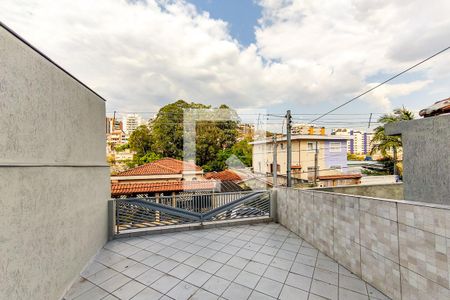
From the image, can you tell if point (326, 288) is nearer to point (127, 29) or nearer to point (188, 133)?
point (127, 29)

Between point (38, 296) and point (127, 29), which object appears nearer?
point (38, 296)

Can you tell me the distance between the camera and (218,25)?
711 centimetres

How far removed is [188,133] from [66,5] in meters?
16.2

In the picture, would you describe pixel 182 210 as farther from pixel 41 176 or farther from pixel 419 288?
pixel 419 288

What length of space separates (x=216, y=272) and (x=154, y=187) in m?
7.22

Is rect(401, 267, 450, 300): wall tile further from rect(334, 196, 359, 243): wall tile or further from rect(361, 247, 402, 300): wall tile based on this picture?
rect(334, 196, 359, 243): wall tile

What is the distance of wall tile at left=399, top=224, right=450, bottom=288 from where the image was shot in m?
1.79

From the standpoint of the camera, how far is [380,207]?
2.53 meters

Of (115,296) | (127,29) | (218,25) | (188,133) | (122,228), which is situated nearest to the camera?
(115,296)

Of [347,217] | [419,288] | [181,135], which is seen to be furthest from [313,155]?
[419,288]

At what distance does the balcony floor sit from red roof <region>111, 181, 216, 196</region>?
4908 mm

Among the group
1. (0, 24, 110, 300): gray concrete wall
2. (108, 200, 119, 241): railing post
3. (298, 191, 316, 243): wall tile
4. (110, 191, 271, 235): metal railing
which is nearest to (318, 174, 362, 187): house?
(110, 191, 271, 235): metal railing

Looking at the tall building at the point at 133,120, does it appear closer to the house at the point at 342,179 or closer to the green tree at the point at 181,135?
the green tree at the point at 181,135

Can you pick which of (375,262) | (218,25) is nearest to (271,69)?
(218,25)
